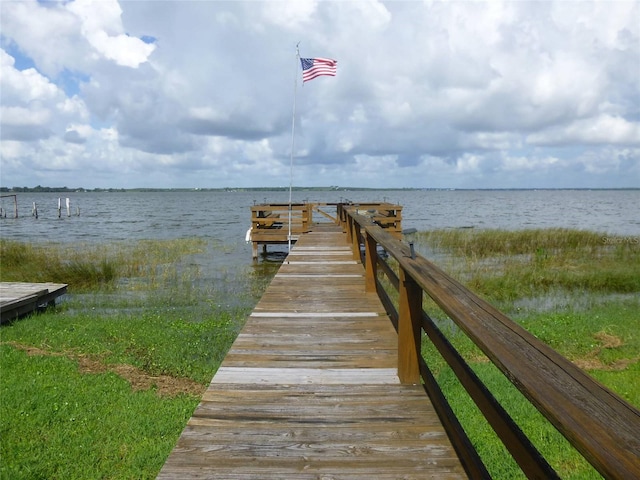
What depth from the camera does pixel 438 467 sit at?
2.52m

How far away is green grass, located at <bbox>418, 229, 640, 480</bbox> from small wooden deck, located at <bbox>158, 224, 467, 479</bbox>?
1.49 metres

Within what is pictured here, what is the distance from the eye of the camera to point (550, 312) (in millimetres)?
10367

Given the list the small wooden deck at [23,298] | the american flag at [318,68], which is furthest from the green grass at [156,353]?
the american flag at [318,68]

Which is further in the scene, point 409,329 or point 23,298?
point 23,298

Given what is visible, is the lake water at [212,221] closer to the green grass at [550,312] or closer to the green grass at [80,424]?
the green grass at [550,312]

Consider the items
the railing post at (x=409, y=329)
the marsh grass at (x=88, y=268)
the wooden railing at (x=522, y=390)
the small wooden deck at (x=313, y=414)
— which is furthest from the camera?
the marsh grass at (x=88, y=268)

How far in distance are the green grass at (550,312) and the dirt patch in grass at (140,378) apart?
3317 millimetres

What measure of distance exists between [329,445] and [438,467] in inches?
A: 24.9

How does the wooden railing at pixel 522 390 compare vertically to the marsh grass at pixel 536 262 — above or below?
above

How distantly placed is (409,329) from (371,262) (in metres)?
3.08

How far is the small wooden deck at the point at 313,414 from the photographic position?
8.37ft

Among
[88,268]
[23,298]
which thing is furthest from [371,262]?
[88,268]

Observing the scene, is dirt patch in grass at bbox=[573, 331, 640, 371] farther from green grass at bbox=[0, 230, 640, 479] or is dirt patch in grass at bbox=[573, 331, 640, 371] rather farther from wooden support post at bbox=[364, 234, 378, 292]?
wooden support post at bbox=[364, 234, 378, 292]

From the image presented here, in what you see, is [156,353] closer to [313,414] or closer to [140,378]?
[140,378]
